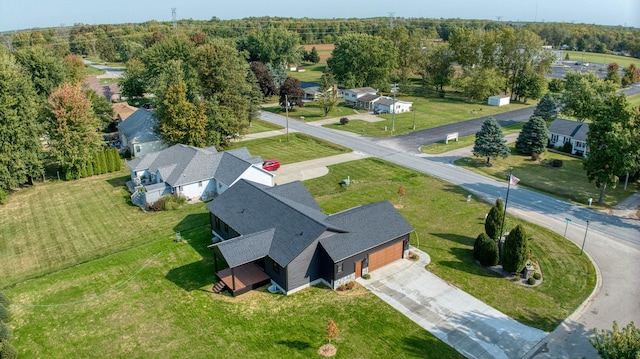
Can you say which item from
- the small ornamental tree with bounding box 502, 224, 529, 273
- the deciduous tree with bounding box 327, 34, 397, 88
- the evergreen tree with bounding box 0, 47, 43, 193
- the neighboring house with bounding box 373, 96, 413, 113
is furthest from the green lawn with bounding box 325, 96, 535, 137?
the evergreen tree with bounding box 0, 47, 43, 193

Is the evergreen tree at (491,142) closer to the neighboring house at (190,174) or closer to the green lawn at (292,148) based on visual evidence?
the green lawn at (292,148)

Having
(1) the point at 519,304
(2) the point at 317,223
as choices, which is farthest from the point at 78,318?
(1) the point at 519,304

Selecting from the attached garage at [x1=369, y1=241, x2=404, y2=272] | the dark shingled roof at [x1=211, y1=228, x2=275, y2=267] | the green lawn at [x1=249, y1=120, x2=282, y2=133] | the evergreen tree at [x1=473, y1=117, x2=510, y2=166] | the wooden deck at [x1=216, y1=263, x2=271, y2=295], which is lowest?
the wooden deck at [x1=216, y1=263, x2=271, y2=295]

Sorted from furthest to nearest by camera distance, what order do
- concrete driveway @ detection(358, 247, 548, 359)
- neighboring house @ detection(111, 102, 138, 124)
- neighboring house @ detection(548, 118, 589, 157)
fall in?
neighboring house @ detection(111, 102, 138, 124), neighboring house @ detection(548, 118, 589, 157), concrete driveway @ detection(358, 247, 548, 359)

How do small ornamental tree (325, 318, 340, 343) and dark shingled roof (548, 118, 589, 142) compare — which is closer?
small ornamental tree (325, 318, 340, 343)

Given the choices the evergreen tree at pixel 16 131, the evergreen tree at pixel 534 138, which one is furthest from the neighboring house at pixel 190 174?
the evergreen tree at pixel 534 138

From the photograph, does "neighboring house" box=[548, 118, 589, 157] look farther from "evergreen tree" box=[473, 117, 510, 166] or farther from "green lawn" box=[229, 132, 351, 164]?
"green lawn" box=[229, 132, 351, 164]

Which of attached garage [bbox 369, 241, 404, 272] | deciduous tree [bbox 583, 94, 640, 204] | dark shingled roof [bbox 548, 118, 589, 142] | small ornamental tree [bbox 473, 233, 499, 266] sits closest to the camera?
attached garage [bbox 369, 241, 404, 272]
